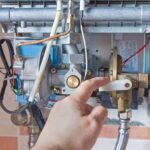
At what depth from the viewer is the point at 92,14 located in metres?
0.89

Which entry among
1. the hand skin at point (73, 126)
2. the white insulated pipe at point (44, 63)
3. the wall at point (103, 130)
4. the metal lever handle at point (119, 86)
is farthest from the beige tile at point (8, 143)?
the hand skin at point (73, 126)

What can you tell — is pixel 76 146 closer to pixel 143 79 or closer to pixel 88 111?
→ pixel 88 111

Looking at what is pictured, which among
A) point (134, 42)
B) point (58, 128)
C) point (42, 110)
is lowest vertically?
point (42, 110)

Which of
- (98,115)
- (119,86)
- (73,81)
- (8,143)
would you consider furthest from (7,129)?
(98,115)

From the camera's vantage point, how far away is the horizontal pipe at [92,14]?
87 cm

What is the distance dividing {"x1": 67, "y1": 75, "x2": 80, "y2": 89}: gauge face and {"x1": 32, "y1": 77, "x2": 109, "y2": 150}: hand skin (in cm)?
29

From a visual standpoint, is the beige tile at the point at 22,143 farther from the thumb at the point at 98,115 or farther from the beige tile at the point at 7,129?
the thumb at the point at 98,115

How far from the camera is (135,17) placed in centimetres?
87

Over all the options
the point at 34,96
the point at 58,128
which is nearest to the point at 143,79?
the point at 34,96

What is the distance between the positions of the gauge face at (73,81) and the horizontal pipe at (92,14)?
0.17 metres

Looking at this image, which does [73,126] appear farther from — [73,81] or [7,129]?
[7,129]

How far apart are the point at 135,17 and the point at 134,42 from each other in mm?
233

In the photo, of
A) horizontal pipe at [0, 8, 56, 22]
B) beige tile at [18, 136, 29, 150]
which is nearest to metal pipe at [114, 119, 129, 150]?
horizontal pipe at [0, 8, 56, 22]

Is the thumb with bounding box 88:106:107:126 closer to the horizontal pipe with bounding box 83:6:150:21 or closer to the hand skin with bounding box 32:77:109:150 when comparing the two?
the hand skin with bounding box 32:77:109:150
